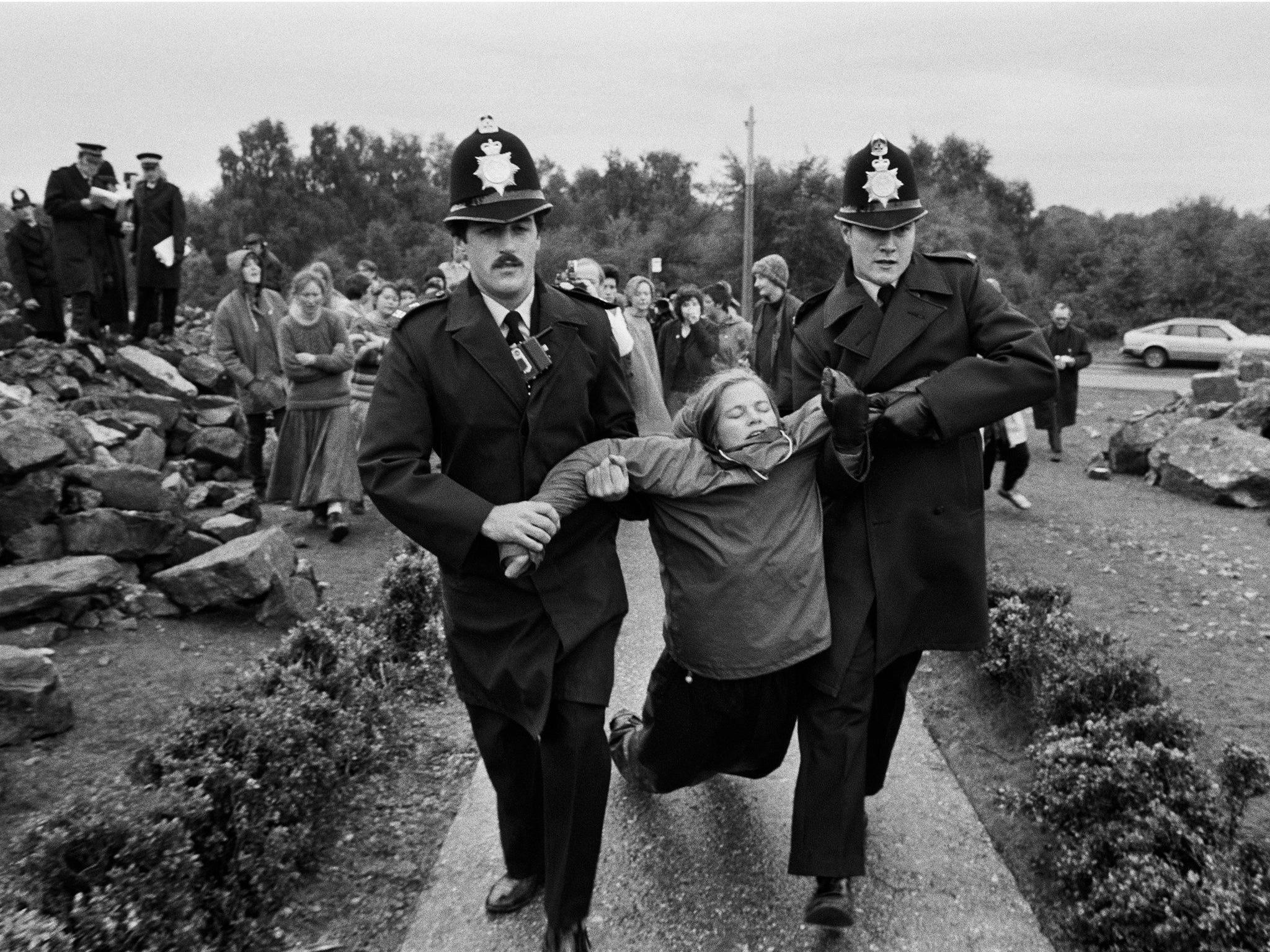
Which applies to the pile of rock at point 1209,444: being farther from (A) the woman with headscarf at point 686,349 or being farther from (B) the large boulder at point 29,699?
(B) the large boulder at point 29,699

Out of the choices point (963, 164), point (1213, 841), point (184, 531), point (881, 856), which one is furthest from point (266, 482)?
point (963, 164)

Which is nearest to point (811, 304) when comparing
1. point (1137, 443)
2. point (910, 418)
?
point (910, 418)

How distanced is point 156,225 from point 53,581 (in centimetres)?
699

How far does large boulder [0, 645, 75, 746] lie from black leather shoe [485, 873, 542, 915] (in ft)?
6.14

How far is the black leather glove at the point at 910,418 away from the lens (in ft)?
10.9

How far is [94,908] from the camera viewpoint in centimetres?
274

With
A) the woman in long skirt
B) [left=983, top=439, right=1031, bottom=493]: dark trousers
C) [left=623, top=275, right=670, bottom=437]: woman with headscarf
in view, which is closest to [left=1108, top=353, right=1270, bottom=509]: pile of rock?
[left=983, top=439, right=1031, bottom=493]: dark trousers

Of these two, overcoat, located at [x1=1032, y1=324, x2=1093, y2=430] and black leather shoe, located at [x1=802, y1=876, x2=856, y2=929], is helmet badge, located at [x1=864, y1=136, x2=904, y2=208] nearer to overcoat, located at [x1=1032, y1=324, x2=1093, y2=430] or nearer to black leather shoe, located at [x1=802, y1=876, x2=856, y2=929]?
black leather shoe, located at [x1=802, y1=876, x2=856, y2=929]

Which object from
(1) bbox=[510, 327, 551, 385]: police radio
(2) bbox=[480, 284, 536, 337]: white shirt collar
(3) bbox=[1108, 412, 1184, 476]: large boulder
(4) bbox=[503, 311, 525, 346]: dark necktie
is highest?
(2) bbox=[480, 284, 536, 337]: white shirt collar

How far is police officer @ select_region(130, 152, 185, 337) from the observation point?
11.3m

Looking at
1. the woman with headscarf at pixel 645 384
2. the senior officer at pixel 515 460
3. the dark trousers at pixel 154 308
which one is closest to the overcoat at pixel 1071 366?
the woman with headscarf at pixel 645 384

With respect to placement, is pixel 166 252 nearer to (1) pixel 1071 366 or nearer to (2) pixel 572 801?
(2) pixel 572 801

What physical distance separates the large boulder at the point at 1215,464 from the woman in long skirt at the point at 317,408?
751 centimetres

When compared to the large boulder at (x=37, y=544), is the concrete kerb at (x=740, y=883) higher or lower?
lower
